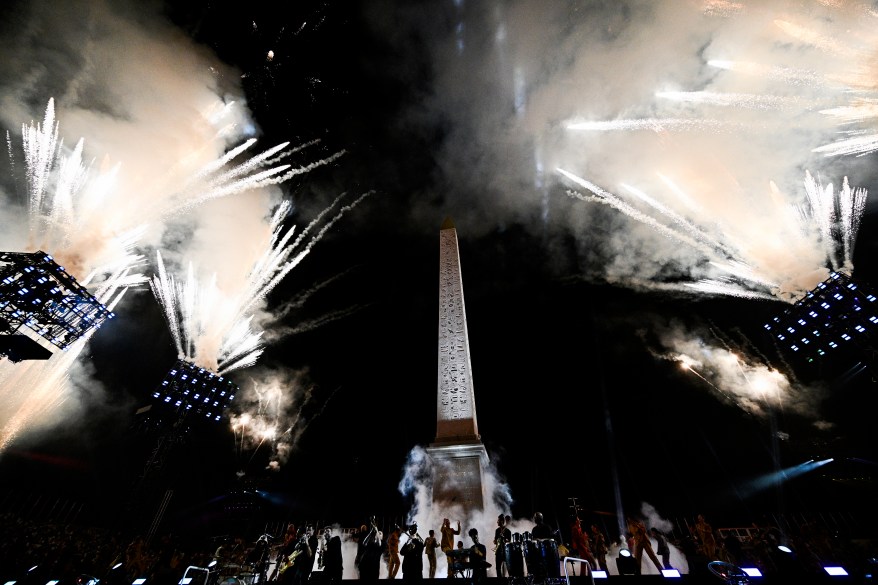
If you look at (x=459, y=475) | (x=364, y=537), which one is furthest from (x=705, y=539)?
(x=364, y=537)

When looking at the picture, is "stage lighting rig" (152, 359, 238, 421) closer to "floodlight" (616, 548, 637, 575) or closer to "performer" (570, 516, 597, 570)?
"performer" (570, 516, 597, 570)

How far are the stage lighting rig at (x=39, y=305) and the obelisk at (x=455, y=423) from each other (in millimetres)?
12360

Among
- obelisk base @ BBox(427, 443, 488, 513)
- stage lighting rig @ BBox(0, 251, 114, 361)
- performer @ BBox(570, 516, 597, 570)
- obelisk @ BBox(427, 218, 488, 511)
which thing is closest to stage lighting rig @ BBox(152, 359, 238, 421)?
stage lighting rig @ BBox(0, 251, 114, 361)

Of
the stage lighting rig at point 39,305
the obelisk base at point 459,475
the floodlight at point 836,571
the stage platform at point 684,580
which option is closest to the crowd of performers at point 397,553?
the stage platform at point 684,580

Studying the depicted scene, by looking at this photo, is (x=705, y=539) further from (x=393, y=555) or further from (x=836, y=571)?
(x=393, y=555)

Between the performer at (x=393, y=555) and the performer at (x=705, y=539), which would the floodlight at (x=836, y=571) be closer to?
the performer at (x=705, y=539)

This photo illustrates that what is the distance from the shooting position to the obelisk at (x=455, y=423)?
1160cm

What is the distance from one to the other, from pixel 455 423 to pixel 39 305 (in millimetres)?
13975

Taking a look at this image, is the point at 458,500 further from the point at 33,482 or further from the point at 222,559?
the point at 33,482

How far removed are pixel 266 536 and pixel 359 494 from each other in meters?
19.2

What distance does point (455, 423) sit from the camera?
13234 mm

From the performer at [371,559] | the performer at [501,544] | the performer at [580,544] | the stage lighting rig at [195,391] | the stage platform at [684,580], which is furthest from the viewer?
the stage lighting rig at [195,391]

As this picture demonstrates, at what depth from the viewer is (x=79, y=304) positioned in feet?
40.1

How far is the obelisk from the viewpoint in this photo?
A: 11602 mm
